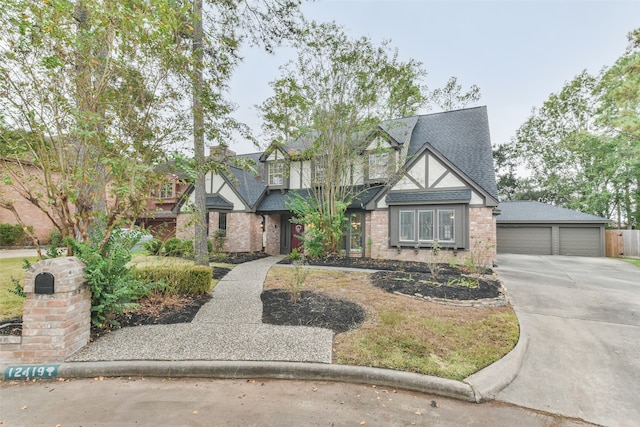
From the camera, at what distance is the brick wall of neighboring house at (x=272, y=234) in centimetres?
1544

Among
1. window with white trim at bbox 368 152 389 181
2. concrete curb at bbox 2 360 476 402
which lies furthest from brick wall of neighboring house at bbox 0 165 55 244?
window with white trim at bbox 368 152 389 181

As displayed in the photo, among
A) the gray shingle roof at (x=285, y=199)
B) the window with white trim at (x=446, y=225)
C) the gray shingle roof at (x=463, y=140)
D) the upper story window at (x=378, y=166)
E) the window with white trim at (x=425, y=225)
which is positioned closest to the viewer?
the window with white trim at (x=446, y=225)

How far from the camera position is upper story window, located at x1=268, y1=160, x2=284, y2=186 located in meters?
15.8

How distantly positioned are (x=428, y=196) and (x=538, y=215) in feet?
36.4

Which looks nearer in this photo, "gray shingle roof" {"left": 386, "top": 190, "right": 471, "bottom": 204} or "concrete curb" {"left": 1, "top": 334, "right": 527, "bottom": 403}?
"concrete curb" {"left": 1, "top": 334, "right": 527, "bottom": 403}

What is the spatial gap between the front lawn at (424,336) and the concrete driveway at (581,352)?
375mm

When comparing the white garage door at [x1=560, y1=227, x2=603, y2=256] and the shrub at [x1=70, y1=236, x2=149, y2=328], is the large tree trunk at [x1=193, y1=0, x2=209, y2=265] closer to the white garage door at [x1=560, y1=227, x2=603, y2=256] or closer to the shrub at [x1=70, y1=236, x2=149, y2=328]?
the shrub at [x1=70, y1=236, x2=149, y2=328]

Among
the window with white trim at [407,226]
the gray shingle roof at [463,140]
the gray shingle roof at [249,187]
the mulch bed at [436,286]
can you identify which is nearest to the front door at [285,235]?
the gray shingle roof at [249,187]

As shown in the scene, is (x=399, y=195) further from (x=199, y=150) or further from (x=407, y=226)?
(x=199, y=150)

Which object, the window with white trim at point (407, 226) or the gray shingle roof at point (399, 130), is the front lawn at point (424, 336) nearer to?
the window with white trim at point (407, 226)

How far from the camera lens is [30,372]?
9.91 ft

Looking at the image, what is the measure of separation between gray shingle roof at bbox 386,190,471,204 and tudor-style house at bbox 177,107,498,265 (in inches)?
1.5

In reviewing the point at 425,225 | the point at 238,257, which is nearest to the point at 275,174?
the point at 238,257

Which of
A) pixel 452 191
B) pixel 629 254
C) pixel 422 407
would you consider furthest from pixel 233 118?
pixel 629 254
